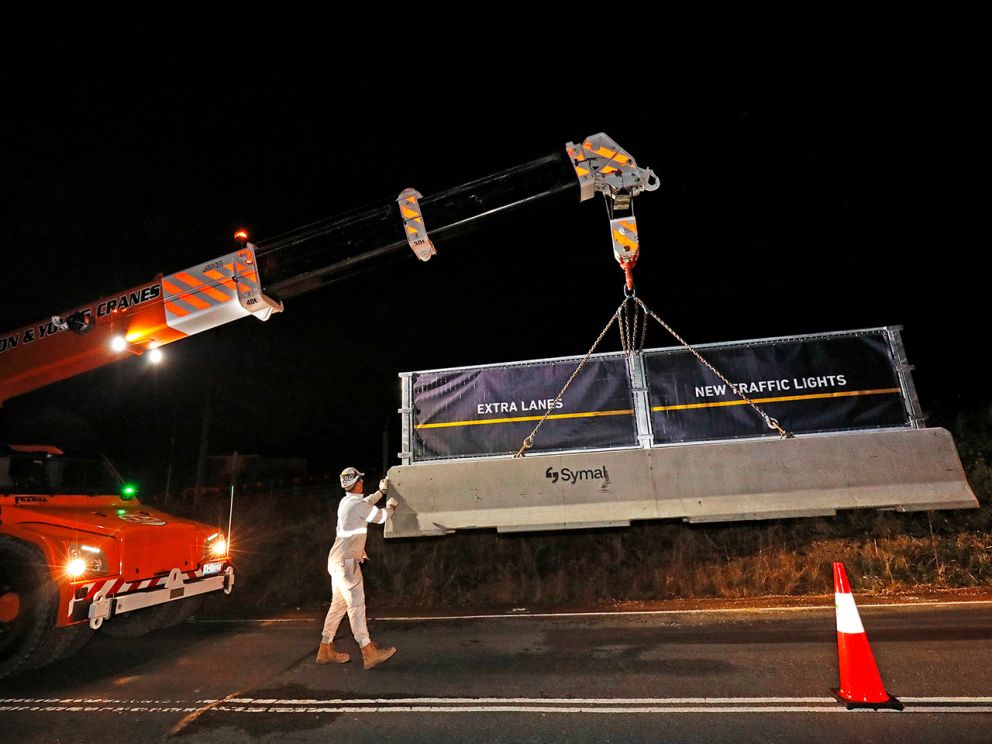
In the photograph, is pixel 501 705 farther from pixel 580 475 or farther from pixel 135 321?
pixel 135 321

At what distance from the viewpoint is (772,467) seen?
683 centimetres

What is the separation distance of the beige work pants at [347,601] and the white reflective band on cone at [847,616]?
411 cm

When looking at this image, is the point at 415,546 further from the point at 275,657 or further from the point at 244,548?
the point at 275,657

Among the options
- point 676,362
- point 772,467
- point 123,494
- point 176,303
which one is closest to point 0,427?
point 123,494

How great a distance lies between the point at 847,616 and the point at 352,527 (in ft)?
14.8

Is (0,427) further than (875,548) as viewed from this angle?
No

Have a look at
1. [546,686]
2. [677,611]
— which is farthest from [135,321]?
[677,611]

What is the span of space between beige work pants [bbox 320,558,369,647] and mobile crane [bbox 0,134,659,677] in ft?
7.67

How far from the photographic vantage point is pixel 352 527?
590 cm

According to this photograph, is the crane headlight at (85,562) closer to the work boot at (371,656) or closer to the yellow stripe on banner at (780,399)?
the work boot at (371,656)

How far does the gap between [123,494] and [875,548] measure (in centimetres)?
1141

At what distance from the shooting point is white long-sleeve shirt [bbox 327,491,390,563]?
229 inches

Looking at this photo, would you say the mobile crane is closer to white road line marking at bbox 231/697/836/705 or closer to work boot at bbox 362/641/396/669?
white road line marking at bbox 231/697/836/705

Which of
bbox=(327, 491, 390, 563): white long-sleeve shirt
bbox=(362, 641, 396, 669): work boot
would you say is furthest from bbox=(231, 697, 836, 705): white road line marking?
bbox=(327, 491, 390, 563): white long-sleeve shirt
